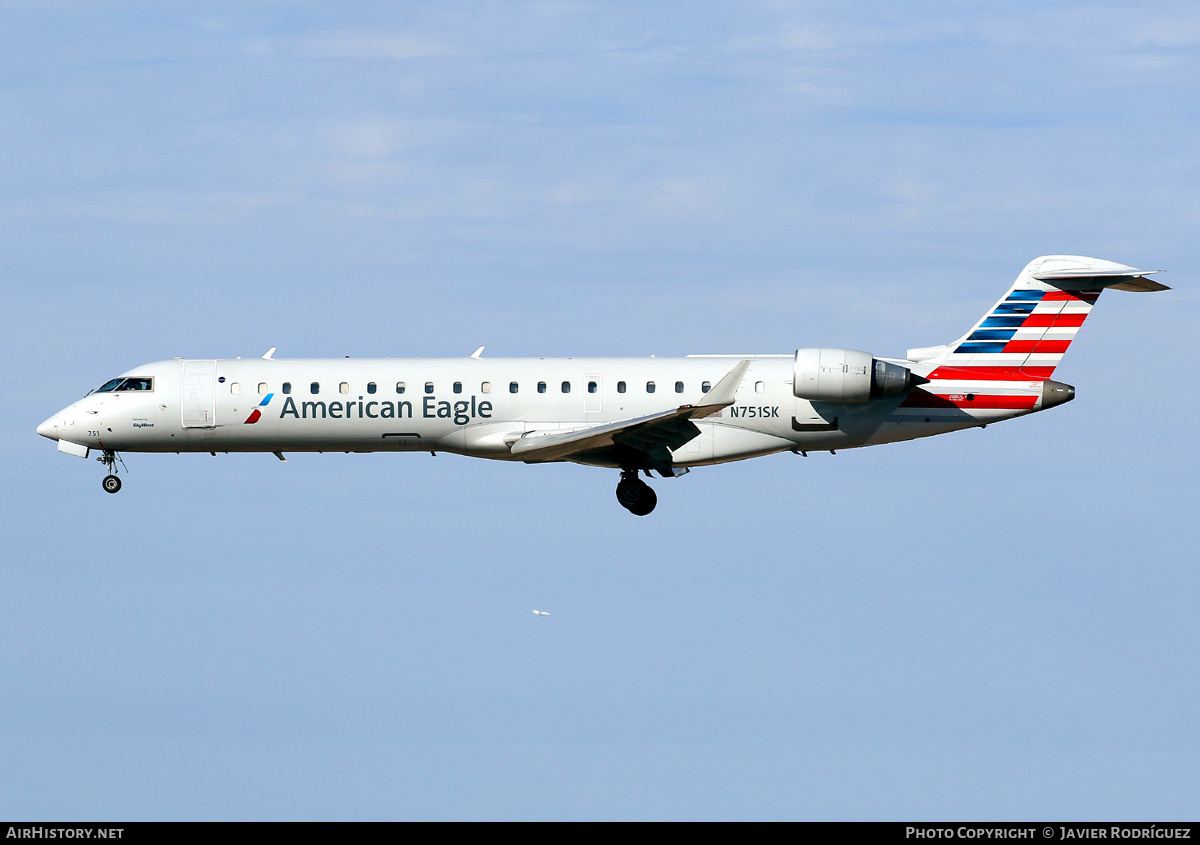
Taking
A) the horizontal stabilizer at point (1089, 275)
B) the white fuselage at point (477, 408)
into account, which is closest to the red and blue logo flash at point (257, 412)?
the white fuselage at point (477, 408)

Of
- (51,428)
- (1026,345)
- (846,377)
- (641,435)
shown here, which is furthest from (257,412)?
(1026,345)

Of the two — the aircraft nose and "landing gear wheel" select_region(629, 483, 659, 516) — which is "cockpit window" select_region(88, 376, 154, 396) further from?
"landing gear wheel" select_region(629, 483, 659, 516)

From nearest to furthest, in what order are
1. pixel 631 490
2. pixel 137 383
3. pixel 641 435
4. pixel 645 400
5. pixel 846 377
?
pixel 846 377 < pixel 641 435 < pixel 645 400 < pixel 631 490 < pixel 137 383

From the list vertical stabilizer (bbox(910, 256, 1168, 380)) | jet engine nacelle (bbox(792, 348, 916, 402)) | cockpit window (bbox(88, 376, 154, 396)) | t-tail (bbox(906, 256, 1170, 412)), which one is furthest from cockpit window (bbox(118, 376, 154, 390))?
vertical stabilizer (bbox(910, 256, 1168, 380))

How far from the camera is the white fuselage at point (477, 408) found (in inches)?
1411

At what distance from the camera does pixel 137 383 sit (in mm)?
37406

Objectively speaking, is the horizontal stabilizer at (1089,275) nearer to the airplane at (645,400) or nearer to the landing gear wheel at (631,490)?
the airplane at (645,400)

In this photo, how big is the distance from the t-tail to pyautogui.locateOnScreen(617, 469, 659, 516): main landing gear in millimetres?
6580

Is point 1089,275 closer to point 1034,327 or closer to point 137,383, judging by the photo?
point 1034,327

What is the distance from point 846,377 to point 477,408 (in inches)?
342

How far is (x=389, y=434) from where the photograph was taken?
36406 mm

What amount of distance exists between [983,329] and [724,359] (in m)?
6.20

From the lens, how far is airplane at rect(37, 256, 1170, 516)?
3575 centimetres

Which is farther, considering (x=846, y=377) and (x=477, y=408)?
(x=477, y=408)
